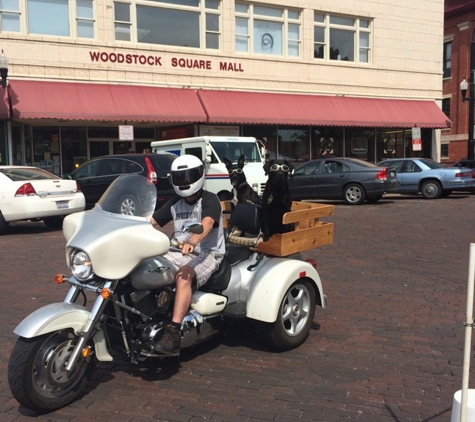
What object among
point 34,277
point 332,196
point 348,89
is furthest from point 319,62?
point 34,277

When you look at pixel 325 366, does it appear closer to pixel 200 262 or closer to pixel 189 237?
pixel 200 262

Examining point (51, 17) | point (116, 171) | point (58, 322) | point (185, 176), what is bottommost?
point (58, 322)

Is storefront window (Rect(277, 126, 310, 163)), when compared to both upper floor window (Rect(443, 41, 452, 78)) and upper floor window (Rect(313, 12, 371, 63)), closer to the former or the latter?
upper floor window (Rect(313, 12, 371, 63))

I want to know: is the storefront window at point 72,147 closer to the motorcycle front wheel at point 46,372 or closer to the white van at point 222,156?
the white van at point 222,156

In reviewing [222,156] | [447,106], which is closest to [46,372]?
[222,156]

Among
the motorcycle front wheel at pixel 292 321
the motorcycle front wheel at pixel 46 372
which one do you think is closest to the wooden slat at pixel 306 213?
the motorcycle front wheel at pixel 292 321

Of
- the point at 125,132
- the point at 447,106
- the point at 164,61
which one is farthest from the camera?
the point at 447,106

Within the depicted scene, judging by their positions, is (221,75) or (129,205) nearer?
(129,205)

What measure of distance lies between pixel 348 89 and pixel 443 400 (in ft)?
78.8

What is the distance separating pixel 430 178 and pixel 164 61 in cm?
1155

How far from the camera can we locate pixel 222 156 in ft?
51.2

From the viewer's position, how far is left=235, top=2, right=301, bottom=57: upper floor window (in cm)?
2409

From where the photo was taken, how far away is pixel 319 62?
25578 mm

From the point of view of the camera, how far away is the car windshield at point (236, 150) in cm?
1565
